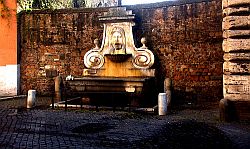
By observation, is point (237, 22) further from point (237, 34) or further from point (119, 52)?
point (119, 52)

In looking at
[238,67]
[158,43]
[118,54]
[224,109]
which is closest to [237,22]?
[238,67]

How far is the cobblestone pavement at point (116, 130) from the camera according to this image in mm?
5141

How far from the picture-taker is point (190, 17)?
10.4 m

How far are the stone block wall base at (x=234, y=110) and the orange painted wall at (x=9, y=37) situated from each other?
880 centimetres

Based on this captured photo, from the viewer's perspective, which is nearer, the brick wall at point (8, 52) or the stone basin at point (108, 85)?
the stone basin at point (108, 85)

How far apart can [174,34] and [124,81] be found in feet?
9.87

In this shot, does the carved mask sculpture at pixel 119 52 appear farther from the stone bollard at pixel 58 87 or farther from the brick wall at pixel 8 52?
the brick wall at pixel 8 52

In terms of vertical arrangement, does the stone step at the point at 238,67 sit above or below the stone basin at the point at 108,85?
above

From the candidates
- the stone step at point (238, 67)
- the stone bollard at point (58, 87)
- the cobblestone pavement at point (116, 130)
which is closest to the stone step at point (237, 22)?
the stone step at point (238, 67)

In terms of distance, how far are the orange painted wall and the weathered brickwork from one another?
0.47m

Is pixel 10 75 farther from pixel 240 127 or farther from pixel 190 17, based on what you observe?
pixel 240 127

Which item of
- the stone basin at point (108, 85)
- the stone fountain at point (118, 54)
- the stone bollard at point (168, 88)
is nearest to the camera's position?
the stone basin at point (108, 85)

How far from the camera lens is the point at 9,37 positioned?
12.0 meters

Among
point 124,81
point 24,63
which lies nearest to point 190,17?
point 124,81
